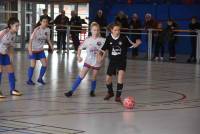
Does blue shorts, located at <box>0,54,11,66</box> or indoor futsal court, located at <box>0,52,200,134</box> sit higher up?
blue shorts, located at <box>0,54,11,66</box>

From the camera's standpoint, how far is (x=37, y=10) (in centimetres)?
3328

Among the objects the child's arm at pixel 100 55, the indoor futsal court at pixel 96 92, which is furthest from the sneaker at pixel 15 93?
the child's arm at pixel 100 55

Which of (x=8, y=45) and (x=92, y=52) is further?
(x=92, y=52)

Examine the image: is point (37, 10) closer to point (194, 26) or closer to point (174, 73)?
point (194, 26)

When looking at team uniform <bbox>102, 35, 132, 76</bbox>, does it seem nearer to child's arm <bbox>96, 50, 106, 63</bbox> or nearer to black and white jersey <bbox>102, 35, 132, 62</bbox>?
black and white jersey <bbox>102, 35, 132, 62</bbox>

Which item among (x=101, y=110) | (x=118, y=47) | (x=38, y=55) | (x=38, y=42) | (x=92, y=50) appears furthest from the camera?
(x=38, y=55)

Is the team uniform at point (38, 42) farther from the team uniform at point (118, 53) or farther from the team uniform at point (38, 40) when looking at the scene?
the team uniform at point (118, 53)

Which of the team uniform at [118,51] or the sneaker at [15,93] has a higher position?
the team uniform at [118,51]

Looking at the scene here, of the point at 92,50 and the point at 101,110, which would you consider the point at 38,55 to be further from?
the point at 101,110

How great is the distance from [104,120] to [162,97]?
3360mm

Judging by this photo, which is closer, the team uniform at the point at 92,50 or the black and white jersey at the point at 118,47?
the black and white jersey at the point at 118,47

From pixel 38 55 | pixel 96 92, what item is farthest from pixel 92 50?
pixel 38 55

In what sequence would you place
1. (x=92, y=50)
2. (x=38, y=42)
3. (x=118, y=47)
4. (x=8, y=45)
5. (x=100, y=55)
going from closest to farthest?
(x=118, y=47) → (x=100, y=55) → (x=8, y=45) → (x=92, y=50) → (x=38, y=42)

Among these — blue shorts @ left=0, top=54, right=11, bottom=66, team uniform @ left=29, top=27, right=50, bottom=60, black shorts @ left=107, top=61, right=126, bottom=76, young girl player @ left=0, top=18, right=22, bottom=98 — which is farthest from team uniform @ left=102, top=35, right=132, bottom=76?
team uniform @ left=29, top=27, right=50, bottom=60
